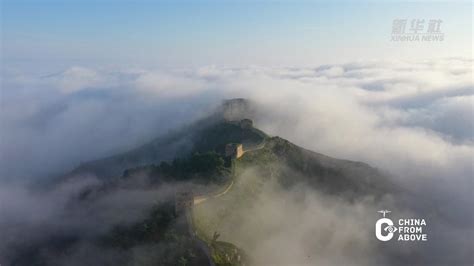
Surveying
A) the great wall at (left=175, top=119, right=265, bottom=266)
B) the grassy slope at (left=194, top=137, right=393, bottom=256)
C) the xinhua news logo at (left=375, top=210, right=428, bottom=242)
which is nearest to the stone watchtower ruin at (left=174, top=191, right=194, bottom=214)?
the great wall at (left=175, top=119, right=265, bottom=266)

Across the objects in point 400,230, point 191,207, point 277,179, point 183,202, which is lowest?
point 400,230

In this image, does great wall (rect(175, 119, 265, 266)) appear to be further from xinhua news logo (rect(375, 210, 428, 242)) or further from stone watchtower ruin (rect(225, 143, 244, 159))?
xinhua news logo (rect(375, 210, 428, 242))

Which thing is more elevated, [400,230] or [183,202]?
[183,202]

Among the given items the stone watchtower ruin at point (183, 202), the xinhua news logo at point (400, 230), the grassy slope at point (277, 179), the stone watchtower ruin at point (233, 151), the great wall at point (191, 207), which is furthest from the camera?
the stone watchtower ruin at point (233, 151)

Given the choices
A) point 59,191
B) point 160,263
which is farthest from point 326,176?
point 59,191

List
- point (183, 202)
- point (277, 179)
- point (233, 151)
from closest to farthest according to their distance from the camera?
point (183, 202) < point (233, 151) < point (277, 179)

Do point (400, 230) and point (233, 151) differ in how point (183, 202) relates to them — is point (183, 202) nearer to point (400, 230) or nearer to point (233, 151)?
point (233, 151)

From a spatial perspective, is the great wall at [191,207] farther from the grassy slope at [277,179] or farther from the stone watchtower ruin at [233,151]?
the stone watchtower ruin at [233,151]

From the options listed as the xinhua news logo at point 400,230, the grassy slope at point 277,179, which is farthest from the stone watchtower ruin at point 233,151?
the xinhua news logo at point 400,230

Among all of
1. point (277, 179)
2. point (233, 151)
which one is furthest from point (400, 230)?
point (233, 151)
